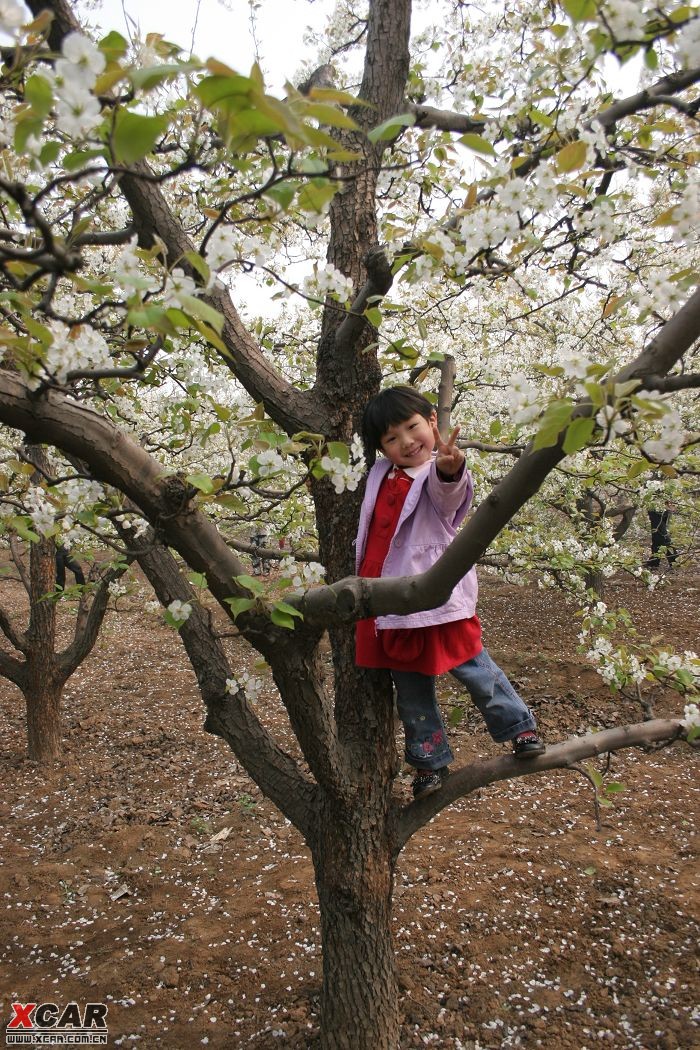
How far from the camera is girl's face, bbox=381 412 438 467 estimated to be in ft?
7.60

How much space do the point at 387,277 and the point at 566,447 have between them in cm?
108

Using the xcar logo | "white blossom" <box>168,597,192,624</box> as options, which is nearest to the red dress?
"white blossom" <box>168,597,192,624</box>

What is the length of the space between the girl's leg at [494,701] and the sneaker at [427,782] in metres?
0.26

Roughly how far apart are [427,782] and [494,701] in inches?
15.6

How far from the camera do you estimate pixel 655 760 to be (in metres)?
5.80

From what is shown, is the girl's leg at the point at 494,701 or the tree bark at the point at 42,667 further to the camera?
the tree bark at the point at 42,667

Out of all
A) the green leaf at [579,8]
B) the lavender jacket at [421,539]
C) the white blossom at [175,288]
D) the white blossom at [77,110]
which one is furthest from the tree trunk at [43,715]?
the green leaf at [579,8]

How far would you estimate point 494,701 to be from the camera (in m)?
2.52

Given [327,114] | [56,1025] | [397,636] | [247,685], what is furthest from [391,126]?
[56,1025]

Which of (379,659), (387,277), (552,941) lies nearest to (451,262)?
(387,277)

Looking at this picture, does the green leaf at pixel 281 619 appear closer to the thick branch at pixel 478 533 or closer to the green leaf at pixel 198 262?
the thick branch at pixel 478 533

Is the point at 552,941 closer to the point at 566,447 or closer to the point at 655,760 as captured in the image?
the point at 655,760

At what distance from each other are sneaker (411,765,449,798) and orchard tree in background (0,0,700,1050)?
44 millimetres

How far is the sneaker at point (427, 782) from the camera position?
2514mm
